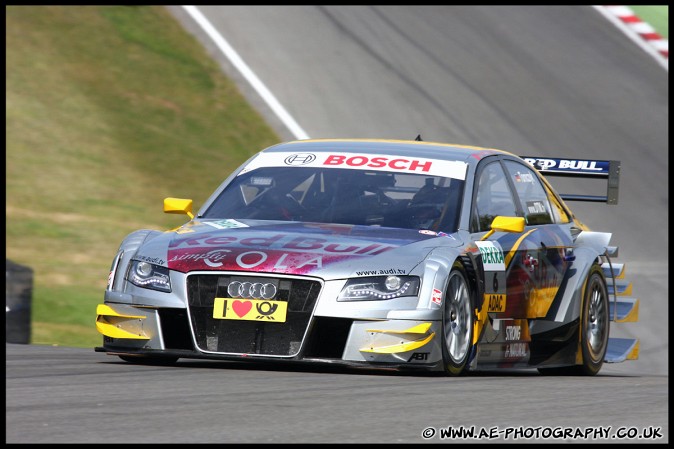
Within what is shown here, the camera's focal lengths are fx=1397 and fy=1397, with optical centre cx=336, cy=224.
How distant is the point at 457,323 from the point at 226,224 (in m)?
1.45

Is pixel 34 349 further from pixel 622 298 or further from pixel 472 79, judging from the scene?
pixel 472 79

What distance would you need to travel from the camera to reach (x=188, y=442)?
4.65 metres

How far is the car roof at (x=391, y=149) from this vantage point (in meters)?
8.66

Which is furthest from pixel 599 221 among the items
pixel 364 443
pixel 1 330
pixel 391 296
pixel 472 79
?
pixel 364 443

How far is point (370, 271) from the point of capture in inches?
281

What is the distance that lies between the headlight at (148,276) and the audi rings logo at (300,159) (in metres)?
1.54

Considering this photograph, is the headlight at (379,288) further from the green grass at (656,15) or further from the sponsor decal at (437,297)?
the green grass at (656,15)

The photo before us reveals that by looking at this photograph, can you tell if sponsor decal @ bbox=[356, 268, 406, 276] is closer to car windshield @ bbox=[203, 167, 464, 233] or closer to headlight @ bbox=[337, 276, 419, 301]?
headlight @ bbox=[337, 276, 419, 301]

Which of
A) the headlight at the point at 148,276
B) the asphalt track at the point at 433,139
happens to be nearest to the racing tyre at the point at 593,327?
the asphalt track at the point at 433,139

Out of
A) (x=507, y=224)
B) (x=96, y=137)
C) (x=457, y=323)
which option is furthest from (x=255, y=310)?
(x=96, y=137)

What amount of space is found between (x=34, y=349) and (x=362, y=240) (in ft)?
8.27

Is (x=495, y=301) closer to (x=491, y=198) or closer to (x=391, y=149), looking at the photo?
(x=491, y=198)

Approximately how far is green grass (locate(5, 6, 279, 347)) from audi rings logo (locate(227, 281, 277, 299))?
184 inches

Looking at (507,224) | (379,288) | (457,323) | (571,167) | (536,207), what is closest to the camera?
(379,288)
